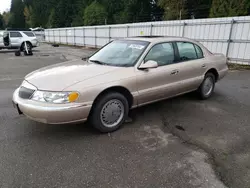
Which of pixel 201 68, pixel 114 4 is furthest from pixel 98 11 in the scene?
pixel 201 68

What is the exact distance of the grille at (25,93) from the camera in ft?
10.1

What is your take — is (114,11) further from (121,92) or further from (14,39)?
(121,92)

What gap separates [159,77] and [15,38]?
15515 mm

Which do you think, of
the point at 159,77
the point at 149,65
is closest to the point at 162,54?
the point at 159,77

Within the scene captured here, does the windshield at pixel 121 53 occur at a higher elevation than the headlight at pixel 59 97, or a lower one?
higher

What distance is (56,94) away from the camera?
292 cm

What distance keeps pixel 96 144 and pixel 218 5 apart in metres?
23.3

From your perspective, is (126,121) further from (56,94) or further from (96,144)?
(56,94)

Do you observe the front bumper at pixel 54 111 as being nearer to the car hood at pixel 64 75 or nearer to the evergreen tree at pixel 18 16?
the car hood at pixel 64 75

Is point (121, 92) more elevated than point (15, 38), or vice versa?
point (15, 38)

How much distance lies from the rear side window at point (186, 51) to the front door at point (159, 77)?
10.0 inches

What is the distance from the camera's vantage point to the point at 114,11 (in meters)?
49.9

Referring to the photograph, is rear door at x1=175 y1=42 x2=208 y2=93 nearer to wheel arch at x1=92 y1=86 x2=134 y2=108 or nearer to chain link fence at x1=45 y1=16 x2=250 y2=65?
wheel arch at x1=92 y1=86 x2=134 y2=108

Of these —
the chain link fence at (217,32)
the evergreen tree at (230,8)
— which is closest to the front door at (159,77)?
the chain link fence at (217,32)
